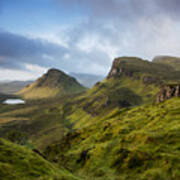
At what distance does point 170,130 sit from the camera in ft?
319

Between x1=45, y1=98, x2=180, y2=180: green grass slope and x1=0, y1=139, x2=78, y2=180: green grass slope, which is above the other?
x1=0, y1=139, x2=78, y2=180: green grass slope

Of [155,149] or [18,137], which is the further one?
[18,137]

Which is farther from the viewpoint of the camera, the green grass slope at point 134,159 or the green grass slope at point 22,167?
the green grass slope at point 134,159

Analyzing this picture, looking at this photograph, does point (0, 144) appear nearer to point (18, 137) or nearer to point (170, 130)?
point (170, 130)

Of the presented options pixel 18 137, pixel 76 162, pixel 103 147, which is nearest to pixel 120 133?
pixel 103 147

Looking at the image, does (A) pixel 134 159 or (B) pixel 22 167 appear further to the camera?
(A) pixel 134 159

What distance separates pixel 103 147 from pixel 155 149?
28396 mm

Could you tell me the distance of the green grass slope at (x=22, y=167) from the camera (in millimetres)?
44256

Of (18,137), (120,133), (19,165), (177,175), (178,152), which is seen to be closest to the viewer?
(19,165)

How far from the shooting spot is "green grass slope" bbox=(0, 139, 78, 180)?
4426 cm

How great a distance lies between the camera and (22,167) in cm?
4900

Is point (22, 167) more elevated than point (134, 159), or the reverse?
point (22, 167)

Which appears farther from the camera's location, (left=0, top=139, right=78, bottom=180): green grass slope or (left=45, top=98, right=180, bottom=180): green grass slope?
(left=45, top=98, right=180, bottom=180): green grass slope

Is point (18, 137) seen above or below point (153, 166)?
below
